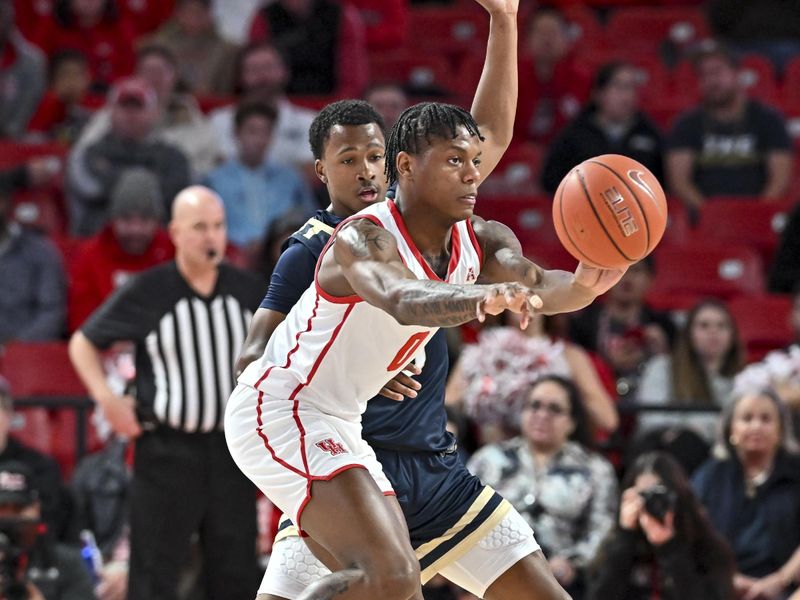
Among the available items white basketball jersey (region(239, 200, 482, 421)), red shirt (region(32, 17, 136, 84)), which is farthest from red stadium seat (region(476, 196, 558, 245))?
white basketball jersey (region(239, 200, 482, 421))

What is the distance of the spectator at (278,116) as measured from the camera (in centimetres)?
1062

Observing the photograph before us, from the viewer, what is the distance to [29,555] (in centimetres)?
703

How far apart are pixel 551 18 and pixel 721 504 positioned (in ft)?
16.5

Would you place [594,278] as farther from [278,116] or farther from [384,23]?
[384,23]

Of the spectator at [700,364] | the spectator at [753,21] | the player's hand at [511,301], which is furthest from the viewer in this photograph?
the spectator at [753,21]

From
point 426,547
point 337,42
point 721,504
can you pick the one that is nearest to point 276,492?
point 426,547

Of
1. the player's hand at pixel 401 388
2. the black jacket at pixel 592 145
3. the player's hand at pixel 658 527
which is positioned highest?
the black jacket at pixel 592 145

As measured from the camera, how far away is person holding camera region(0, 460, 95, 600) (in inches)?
270

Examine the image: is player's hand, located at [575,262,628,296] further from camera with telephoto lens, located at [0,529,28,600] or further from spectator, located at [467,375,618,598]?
camera with telephoto lens, located at [0,529,28,600]

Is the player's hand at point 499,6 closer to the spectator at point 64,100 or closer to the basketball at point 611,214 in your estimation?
the basketball at point 611,214

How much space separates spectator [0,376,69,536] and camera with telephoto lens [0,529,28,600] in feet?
1.21

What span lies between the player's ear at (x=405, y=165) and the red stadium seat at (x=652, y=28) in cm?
852

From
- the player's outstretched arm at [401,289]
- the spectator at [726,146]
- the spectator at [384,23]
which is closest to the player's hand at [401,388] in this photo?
the player's outstretched arm at [401,289]

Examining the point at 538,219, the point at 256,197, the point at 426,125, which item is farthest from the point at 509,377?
the point at 426,125
